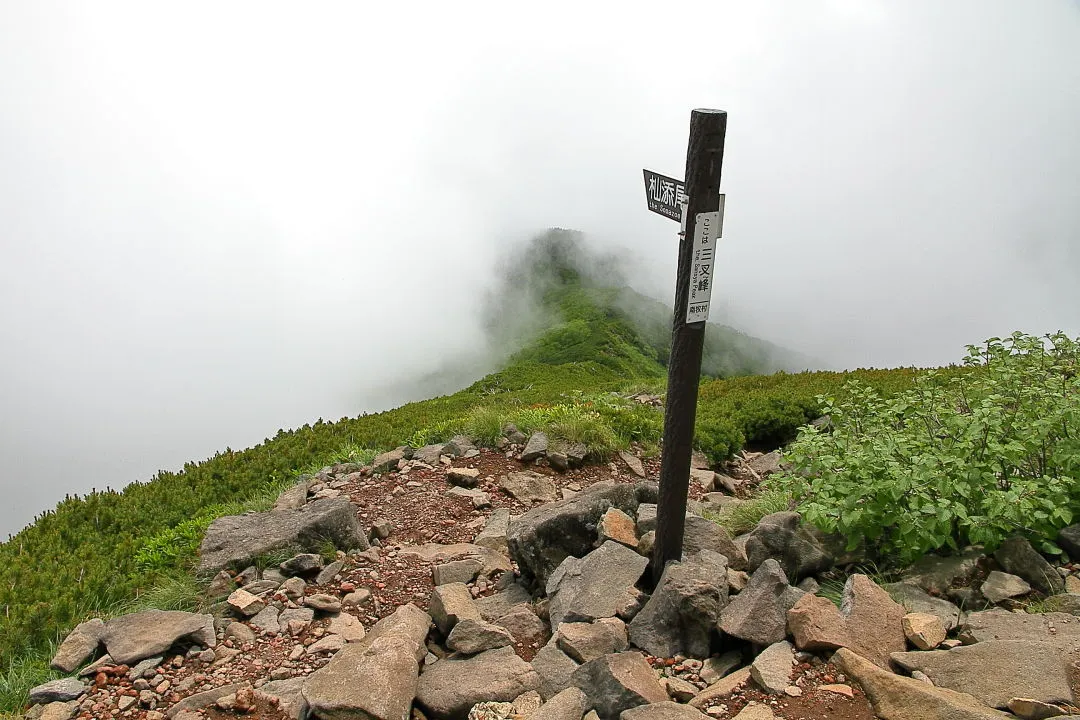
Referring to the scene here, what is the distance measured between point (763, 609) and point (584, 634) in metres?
1.37

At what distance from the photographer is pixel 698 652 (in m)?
5.83

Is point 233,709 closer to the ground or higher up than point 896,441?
closer to the ground

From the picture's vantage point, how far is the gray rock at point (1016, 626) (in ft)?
16.9

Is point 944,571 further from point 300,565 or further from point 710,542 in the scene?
point 300,565

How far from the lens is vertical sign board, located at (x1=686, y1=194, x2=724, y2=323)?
5742 mm

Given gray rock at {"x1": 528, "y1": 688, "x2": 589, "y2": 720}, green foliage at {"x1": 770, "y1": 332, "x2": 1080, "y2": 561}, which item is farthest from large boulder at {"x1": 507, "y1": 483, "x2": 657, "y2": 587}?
gray rock at {"x1": 528, "y1": 688, "x2": 589, "y2": 720}

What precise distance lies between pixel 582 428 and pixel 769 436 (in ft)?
15.6

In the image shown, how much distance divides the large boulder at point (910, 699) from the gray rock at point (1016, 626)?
77cm

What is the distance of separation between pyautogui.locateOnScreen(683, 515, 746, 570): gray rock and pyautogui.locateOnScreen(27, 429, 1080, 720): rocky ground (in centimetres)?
2

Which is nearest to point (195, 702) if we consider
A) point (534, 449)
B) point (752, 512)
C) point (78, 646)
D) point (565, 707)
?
point (78, 646)

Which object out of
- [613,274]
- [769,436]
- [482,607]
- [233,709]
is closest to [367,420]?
[769,436]

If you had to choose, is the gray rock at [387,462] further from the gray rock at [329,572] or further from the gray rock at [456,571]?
the gray rock at [456,571]

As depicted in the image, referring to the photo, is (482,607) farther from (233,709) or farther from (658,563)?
(233,709)

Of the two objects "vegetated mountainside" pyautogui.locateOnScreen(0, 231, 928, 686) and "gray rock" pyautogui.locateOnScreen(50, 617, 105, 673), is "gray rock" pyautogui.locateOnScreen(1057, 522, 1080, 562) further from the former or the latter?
"gray rock" pyautogui.locateOnScreen(50, 617, 105, 673)
